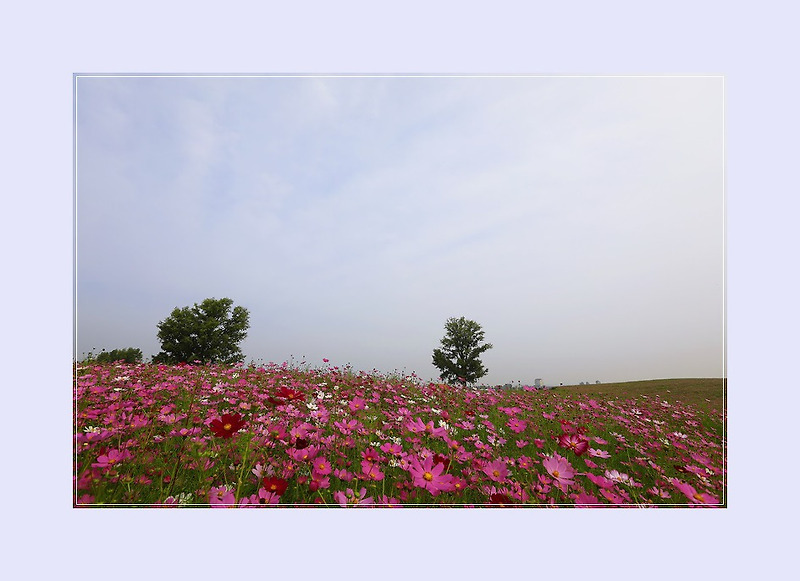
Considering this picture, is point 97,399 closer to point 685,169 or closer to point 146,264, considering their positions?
point 146,264

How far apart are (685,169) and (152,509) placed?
4032mm

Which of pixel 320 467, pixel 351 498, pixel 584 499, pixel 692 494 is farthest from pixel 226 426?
pixel 692 494

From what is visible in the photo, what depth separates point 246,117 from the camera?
2865 millimetres

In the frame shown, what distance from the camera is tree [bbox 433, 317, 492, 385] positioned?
374 cm

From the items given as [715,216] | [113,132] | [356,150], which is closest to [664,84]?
[715,216]

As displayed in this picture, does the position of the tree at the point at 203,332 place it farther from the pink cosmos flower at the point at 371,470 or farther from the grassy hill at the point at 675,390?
the grassy hill at the point at 675,390

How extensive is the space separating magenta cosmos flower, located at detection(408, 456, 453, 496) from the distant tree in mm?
2482

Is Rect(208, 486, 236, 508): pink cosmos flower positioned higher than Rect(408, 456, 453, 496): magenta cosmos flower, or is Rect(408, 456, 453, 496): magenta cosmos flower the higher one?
Rect(408, 456, 453, 496): magenta cosmos flower

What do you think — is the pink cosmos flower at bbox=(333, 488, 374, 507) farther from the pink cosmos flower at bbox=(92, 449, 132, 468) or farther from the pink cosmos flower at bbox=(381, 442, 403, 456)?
the pink cosmos flower at bbox=(92, 449, 132, 468)

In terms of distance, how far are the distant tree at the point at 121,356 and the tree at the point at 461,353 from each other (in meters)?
2.69

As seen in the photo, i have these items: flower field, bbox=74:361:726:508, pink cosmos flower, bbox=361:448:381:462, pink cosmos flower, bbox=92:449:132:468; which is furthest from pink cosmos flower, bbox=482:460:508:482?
pink cosmos flower, bbox=92:449:132:468

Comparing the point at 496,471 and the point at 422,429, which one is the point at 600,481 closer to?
the point at 496,471

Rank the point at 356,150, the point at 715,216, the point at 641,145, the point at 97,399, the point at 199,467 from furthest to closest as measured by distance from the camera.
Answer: the point at 356,150
the point at 641,145
the point at 715,216
the point at 97,399
the point at 199,467

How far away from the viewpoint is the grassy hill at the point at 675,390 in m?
2.58
